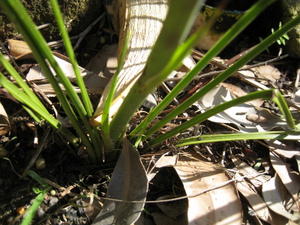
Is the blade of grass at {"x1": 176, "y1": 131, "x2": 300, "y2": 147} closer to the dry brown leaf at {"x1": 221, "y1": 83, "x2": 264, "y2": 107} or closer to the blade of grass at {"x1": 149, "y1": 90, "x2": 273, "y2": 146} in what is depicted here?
the blade of grass at {"x1": 149, "y1": 90, "x2": 273, "y2": 146}

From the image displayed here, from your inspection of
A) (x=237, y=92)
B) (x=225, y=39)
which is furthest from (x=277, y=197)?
(x=225, y=39)

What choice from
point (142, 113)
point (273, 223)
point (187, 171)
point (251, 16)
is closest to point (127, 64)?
point (142, 113)

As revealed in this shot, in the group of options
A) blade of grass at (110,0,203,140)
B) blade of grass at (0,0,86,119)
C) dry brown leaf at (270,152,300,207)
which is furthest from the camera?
dry brown leaf at (270,152,300,207)

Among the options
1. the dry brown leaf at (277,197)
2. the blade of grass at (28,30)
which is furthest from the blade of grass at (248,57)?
the dry brown leaf at (277,197)

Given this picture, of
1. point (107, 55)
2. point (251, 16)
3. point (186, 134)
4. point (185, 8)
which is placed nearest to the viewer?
point (185, 8)

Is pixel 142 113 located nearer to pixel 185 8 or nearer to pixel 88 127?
pixel 88 127

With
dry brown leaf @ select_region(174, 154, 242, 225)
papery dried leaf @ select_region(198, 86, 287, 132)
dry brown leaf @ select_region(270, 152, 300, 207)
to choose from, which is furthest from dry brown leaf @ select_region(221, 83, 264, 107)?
dry brown leaf @ select_region(174, 154, 242, 225)

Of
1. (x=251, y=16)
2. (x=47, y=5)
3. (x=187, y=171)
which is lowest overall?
(x=187, y=171)
